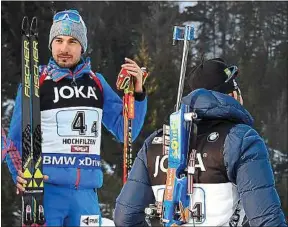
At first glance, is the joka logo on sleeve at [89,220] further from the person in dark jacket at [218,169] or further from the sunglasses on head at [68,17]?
the person in dark jacket at [218,169]

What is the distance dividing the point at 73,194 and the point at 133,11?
55.2ft

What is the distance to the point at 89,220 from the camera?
4.50 m

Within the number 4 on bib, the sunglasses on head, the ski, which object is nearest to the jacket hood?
the number 4 on bib

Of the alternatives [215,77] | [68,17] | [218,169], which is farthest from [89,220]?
[218,169]

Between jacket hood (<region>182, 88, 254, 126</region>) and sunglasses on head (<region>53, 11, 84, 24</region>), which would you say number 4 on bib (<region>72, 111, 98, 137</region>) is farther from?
jacket hood (<region>182, 88, 254, 126</region>)

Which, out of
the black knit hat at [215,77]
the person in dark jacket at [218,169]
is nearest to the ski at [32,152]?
the person in dark jacket at [218,169]

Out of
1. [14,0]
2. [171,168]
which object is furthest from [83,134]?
[14,0]

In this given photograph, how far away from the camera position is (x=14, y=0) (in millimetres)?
16422

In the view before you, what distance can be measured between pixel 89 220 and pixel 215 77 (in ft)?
6.61

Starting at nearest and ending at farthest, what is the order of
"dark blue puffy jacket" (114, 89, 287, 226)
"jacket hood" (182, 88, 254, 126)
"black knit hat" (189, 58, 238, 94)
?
"dark blue puffy jacket" (114, 89, 287, 226) → "jacket hood" (182, 88, 254, 126) → "black knit hat" (189, 58, 238, 94)

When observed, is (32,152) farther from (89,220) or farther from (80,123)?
(89,220)

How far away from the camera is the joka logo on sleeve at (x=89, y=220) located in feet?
14.7

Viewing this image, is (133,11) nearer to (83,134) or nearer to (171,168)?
(83,134)

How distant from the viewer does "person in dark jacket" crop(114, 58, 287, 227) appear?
2416 millimetres
